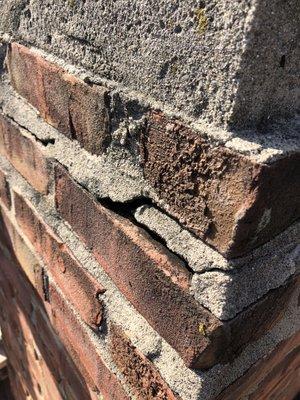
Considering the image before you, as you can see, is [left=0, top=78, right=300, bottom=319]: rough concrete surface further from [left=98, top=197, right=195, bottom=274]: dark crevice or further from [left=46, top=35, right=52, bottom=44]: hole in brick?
[left=46, top=35, right=52, bottom=44]: hole in brick

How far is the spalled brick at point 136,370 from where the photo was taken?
58 centimetres

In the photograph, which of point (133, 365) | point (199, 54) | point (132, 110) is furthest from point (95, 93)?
point (133, 365)

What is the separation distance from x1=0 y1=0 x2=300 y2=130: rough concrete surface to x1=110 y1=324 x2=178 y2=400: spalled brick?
388 millimetres

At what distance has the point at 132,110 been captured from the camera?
0.48m

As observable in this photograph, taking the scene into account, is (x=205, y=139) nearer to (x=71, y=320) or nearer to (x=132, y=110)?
(x=132, y=110)

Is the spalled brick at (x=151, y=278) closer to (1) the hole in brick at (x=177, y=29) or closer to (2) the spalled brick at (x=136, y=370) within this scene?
(2) the spalled brick at (x=136, y=370)

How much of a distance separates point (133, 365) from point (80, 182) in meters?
0.31

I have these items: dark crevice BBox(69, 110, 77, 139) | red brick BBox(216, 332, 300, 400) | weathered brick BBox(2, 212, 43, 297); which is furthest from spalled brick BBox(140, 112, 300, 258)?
weathered brick BBox(2, 212, 43, 297)

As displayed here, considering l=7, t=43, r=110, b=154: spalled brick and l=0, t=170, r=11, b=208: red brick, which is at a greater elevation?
l=7, t=43, r=110, b=154: spalled brick

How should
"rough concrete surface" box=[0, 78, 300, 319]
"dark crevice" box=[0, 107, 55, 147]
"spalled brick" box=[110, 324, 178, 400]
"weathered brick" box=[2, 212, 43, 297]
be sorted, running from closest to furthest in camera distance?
"rough concrete surface" box=[0, 78, 300, 319]
"spalled brick" box=[110, 324, 178, 400]
"dark crevice" box=[0, 107, 55, 147]
"weathered brick" box=[2, 212, 43, 297]

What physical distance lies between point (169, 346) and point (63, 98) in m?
0.40

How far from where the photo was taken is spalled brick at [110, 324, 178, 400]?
0.58 m

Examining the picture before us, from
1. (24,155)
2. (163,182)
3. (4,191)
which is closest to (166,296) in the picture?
(163,182)

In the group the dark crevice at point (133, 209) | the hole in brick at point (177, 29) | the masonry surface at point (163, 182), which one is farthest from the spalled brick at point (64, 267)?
the hole in brick at point (177, 29)
